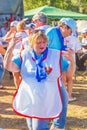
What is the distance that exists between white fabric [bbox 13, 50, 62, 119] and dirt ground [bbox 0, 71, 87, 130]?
1968 millimetres

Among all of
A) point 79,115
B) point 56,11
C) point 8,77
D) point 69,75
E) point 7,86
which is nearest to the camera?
point 79,115

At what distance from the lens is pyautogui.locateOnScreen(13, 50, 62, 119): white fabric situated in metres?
3.60

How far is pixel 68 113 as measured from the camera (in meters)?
6.34

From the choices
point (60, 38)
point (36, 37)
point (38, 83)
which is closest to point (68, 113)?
point (60, 38)

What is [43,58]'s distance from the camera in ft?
11.9

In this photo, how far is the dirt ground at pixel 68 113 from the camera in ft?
18.6

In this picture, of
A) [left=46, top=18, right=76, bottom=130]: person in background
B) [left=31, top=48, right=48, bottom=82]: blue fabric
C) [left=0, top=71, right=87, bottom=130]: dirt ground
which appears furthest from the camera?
[left=0, top=71, right=87, bottom=130]: dirt ground

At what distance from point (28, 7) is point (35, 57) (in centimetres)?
3747

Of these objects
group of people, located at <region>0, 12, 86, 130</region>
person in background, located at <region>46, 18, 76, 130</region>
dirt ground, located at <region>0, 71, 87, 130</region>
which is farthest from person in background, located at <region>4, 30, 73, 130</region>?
dirt ground, located at <region>0, 71, 87, 130</region>

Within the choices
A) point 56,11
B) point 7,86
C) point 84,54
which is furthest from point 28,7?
point 7,86

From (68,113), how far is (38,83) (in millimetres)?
2828

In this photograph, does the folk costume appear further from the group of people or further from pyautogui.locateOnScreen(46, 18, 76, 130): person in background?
pyautogui.locateOnScreen(46, 18, 76, 130): person in background

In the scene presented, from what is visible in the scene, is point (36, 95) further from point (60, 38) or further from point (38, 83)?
point (60, 38)

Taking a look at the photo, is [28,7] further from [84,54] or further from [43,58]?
[43,58]
